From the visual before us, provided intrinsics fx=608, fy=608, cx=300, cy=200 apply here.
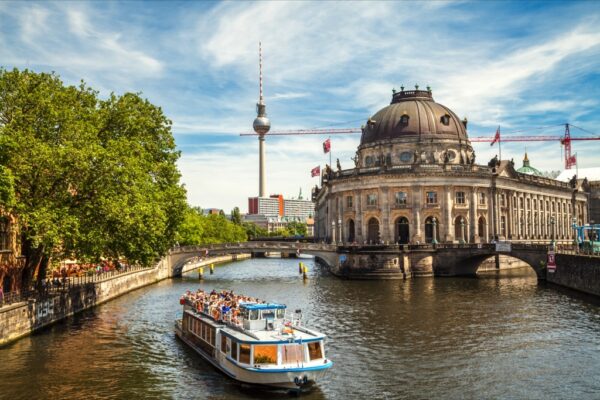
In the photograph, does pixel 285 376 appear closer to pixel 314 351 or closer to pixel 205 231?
pixel 314 351

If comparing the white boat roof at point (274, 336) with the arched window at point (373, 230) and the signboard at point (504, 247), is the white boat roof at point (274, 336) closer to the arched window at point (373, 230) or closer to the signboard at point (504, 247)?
the signboard at point (504, 247)

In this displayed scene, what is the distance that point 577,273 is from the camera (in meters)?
68.3

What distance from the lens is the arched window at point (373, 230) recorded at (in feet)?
362

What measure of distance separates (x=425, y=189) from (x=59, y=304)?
69726 mm

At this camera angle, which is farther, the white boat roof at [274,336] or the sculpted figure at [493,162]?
the sculpted figure at [493,162]

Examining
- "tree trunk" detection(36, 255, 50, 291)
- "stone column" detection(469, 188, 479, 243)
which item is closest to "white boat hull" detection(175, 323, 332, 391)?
"tree trunk" detection(36, 255, 50, 291)

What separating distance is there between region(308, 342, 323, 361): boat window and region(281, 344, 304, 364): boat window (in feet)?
1.84

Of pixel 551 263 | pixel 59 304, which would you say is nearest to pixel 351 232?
pixel 551 263

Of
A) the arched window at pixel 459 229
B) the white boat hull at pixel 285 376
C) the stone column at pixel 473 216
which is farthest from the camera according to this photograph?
the stone column at pixel 473 216

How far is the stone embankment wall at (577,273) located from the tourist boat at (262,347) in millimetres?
40491

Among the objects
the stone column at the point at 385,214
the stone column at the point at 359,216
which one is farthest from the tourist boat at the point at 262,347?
the stone column at the point at 359,216

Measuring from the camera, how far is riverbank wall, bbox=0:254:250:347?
137ft

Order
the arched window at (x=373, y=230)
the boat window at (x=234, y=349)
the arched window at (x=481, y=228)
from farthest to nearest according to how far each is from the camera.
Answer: the arched window at (x=481, y=228), the arched window at (x=373, y=230), the boat window at (x=234, y=349)

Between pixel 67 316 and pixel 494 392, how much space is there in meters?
37.1
